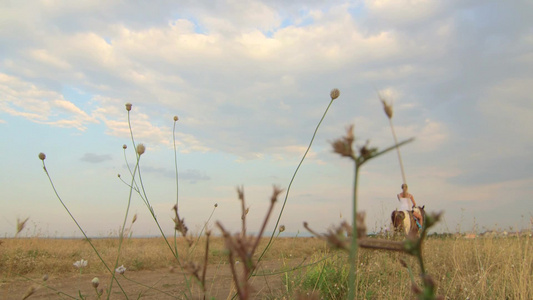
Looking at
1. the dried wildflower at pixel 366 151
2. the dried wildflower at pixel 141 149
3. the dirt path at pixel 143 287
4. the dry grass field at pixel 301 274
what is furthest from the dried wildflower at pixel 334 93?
the dirt path at pixel 143 287

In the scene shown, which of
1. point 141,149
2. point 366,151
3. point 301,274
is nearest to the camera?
point 366,151

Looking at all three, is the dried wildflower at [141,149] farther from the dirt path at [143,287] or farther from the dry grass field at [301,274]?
the dirt path at [143,287]

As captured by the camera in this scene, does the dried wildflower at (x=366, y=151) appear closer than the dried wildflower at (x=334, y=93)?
Yes

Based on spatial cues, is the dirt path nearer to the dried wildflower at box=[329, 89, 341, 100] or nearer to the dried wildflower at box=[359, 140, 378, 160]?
the dried wildflower at box=[329, 89, 341, 100]

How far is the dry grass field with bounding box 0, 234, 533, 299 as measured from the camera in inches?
177

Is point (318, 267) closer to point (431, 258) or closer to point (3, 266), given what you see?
point (431, 258)

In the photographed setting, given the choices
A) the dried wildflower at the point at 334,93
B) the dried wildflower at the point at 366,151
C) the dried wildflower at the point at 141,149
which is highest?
the dried wildflower at the point at 334,93

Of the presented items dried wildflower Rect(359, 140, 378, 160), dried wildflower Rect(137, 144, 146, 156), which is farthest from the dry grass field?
dried wildflower Rect(359, 140, 378, 160)

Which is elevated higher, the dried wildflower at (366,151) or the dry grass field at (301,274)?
the dried wildflower at (366,151)

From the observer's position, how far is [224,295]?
4.88 m

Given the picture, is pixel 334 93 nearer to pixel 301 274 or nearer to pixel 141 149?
pixel 141 149

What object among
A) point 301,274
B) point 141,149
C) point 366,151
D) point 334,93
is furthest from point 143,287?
point 366,151

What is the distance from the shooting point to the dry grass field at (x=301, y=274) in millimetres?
4492

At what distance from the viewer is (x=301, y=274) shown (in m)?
5.32
